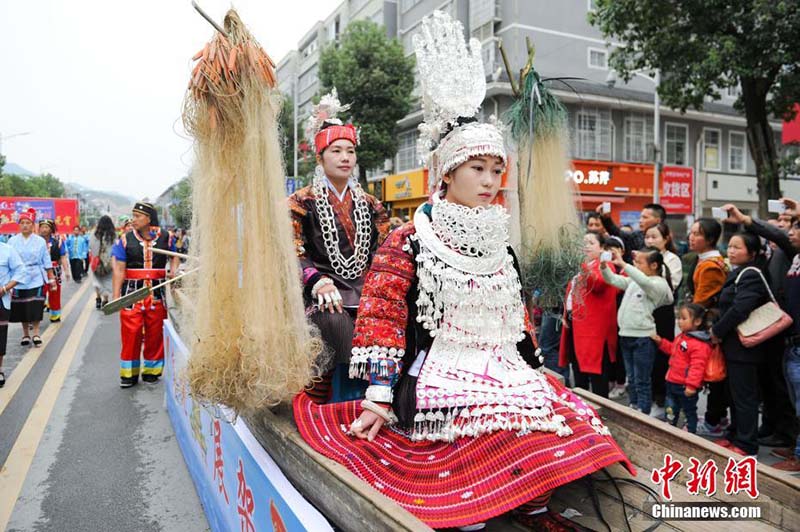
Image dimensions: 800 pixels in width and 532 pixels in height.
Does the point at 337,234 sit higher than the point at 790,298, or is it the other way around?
the point at 337,234

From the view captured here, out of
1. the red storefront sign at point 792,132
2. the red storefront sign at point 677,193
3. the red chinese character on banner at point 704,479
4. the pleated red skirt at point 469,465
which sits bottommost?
the red chinese character on banner at point 704,479

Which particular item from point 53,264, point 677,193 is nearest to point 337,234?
point 53,264

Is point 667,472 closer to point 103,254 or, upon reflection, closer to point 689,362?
point 689,362

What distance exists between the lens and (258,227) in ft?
7.80

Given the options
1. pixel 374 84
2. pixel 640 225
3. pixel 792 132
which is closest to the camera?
pixel 640 225

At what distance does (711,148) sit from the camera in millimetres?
23969

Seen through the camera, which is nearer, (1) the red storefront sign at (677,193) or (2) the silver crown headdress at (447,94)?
(2) the silver crown headdress at (447,94)

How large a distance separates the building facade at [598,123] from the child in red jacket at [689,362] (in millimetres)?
13484

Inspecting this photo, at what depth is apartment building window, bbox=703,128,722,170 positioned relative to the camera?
23.8m

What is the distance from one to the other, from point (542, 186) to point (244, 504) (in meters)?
2.25

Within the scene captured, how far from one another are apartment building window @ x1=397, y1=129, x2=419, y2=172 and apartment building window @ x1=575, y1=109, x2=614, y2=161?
6.29m

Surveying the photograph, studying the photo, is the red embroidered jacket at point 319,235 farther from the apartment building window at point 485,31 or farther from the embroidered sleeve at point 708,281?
the apartment building window at point 485,31

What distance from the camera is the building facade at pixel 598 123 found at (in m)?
19.7

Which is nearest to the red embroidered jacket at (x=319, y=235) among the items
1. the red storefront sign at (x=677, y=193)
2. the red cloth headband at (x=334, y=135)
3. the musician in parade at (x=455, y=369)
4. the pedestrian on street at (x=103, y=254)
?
the red cloth headband at (x=334, y=135)
